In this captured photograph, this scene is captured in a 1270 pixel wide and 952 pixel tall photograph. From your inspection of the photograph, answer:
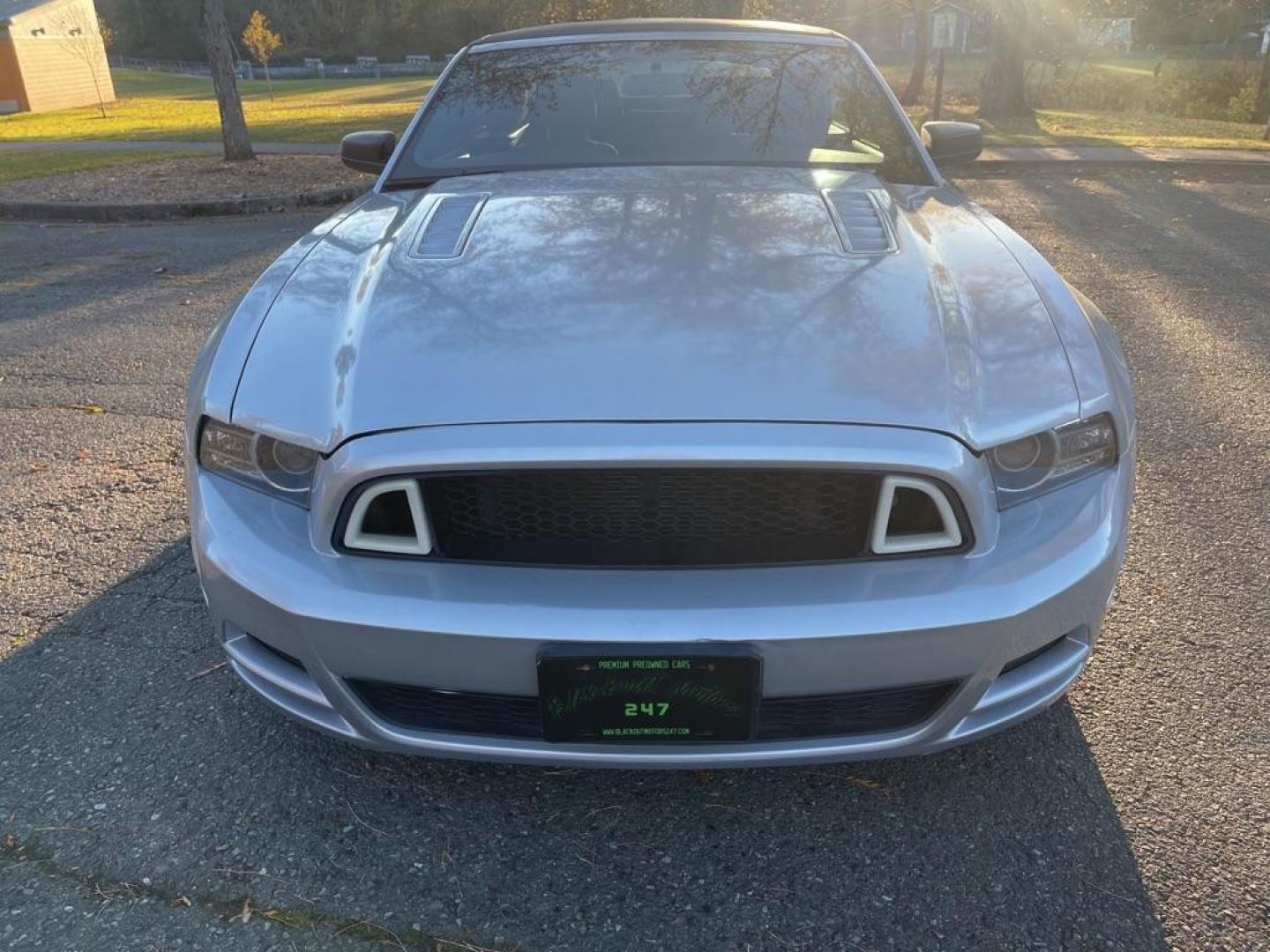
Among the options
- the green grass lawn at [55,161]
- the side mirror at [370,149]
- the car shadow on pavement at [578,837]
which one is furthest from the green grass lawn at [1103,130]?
the car shadow on pavement at [578,837]

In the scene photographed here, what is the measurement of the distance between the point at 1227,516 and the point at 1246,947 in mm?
1788

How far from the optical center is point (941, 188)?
2945 millimetres

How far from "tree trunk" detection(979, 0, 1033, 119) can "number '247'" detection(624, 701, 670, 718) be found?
61.7ft

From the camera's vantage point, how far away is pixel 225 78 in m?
10.5

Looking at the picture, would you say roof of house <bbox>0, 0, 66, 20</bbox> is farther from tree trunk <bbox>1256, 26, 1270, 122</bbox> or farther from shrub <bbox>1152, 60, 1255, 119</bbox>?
tree trunk <bbox>1256, 26, 1270, 122</bbox>

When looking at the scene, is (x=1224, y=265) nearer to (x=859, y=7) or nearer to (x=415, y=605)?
(x=415, y=605)

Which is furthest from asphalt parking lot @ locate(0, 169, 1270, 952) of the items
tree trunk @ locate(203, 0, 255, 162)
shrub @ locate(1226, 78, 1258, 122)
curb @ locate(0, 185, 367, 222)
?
shrub @ locate(1226, 78, 1258, 122)

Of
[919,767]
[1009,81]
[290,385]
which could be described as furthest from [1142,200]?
[1009,81]

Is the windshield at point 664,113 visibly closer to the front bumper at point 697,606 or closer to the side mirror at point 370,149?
the side mirror at point 370,149

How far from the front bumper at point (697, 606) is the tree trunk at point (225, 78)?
33.0 feet

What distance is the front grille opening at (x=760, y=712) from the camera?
1.70m

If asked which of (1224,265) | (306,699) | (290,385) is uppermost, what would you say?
(290,385)

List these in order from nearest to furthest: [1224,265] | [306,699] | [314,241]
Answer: [306,699] → [314,241] → [1224,265]

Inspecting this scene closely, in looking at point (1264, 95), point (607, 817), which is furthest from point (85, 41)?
point (607, 817)
